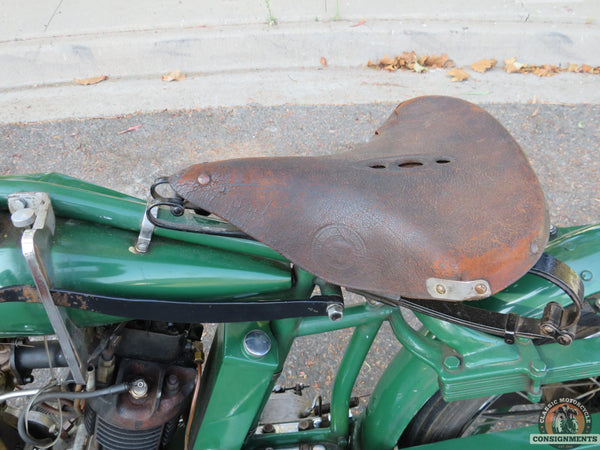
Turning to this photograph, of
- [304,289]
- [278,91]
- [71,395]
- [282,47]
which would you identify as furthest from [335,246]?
[282,47]

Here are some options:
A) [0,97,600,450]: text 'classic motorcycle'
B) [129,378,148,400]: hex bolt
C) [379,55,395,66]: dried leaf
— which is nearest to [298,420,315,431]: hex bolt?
[0,97,600,450]: text 'classic motorcycle'

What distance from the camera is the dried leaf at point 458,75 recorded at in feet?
11.9

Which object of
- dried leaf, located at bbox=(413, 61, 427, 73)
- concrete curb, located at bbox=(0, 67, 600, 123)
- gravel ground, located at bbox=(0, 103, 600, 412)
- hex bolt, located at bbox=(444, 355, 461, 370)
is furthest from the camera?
dried leaf, located at bbox=(413, 61, 427, 73)

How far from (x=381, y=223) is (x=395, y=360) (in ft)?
1.81

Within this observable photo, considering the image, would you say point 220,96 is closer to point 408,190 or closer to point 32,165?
point 32,165

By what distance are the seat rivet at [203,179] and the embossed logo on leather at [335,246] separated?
218 millimetres

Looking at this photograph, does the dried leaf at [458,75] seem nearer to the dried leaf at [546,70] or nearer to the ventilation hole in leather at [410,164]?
the dried leaf at [546,70]

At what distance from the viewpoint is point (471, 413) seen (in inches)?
53.7

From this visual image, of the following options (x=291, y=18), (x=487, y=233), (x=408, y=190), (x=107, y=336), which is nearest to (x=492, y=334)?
(x=487, y=233)

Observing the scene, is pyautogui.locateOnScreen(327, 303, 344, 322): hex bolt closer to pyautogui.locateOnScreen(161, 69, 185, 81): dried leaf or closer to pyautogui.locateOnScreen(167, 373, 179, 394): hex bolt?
pyautogui.locateOnScreen(167, 373, 179, 394): hex bolt

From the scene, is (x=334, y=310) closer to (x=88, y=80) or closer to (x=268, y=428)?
(x=268, y=428)

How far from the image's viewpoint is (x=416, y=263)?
0.95 meters

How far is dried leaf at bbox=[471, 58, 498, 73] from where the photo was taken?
12.3ft

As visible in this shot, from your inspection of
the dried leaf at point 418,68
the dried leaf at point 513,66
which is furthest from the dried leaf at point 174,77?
the dried leaf at point 513,66
